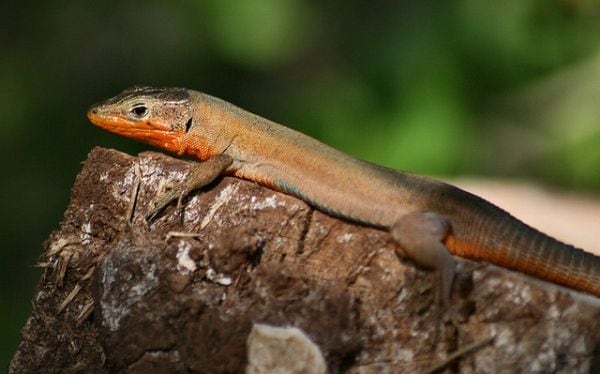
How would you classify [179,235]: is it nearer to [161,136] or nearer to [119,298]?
[119,298]

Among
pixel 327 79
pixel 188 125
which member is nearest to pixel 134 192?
pixel 188 125

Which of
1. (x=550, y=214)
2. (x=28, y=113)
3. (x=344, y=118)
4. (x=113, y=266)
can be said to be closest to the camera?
(x=113, y=266)

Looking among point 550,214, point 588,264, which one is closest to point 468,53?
point 550,214

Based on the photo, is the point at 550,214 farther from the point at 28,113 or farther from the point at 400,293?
the point at 28,113

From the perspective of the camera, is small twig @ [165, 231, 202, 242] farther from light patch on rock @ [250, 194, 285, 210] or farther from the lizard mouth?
the lizard mouth

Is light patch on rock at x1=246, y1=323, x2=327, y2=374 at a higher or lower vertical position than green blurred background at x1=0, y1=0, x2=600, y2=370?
lower

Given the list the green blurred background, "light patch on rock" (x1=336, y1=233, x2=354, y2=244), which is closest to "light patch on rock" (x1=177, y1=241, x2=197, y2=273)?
"light patch on rock" (x1=336, y1=233, x2=354, y2=244)

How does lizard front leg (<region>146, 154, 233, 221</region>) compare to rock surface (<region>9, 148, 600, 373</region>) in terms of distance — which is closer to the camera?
rock surface (<region>9, 148, 600, 373</region>)

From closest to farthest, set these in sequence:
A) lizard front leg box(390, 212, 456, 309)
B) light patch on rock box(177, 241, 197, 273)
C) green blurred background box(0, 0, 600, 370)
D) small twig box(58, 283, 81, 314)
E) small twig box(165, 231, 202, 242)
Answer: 1. lizard front leg box(390, 212, 456, 309)
2. light patch on rock box(177, 241, 197, 273)
3. small twig box(165, 231, 202, 242)
4. small twig box(58, 283, 81, 314)
5. green blurred background box(0, 0, 600, 370)
